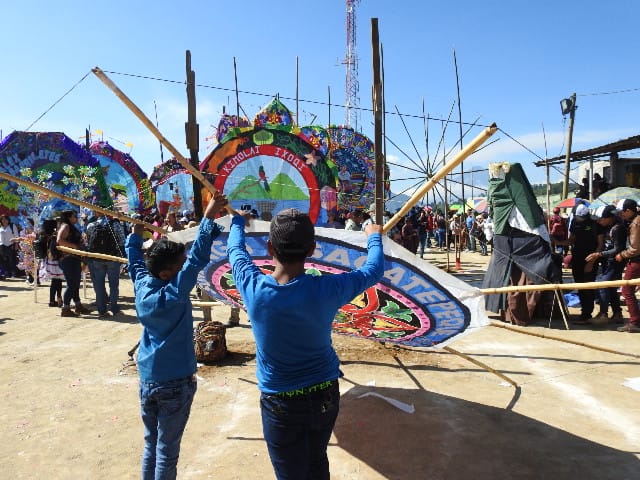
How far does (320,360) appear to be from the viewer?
2.27 m

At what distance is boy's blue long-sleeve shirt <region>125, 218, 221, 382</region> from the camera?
8.61 feet

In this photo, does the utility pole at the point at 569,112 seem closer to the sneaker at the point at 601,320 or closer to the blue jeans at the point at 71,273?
the sneaker at the point at 601,320

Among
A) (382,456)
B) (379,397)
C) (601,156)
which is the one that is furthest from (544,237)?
(601,156)

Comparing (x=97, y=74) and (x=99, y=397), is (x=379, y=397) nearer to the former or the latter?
(x=99, y=397)

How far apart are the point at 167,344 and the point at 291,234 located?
1.25m

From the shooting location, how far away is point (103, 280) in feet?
28.8

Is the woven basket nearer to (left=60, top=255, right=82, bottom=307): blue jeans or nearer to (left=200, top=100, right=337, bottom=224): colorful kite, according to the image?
(left=60, top=255, right=82, bottom=307): blue jeans

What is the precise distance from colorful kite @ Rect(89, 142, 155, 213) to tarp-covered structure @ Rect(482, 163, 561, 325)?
21709 mm

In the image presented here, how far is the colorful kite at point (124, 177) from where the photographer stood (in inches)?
979

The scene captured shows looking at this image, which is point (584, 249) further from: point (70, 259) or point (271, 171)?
point (70, 259)

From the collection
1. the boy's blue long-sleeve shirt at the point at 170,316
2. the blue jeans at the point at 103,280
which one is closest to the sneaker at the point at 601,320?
the boy's blue long-sleeve shirt at the point at 170,316

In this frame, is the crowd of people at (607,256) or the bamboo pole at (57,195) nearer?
the bamboo pole at (57,195)

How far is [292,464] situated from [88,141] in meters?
24.9

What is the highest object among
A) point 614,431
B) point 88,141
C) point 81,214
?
point 88,141
